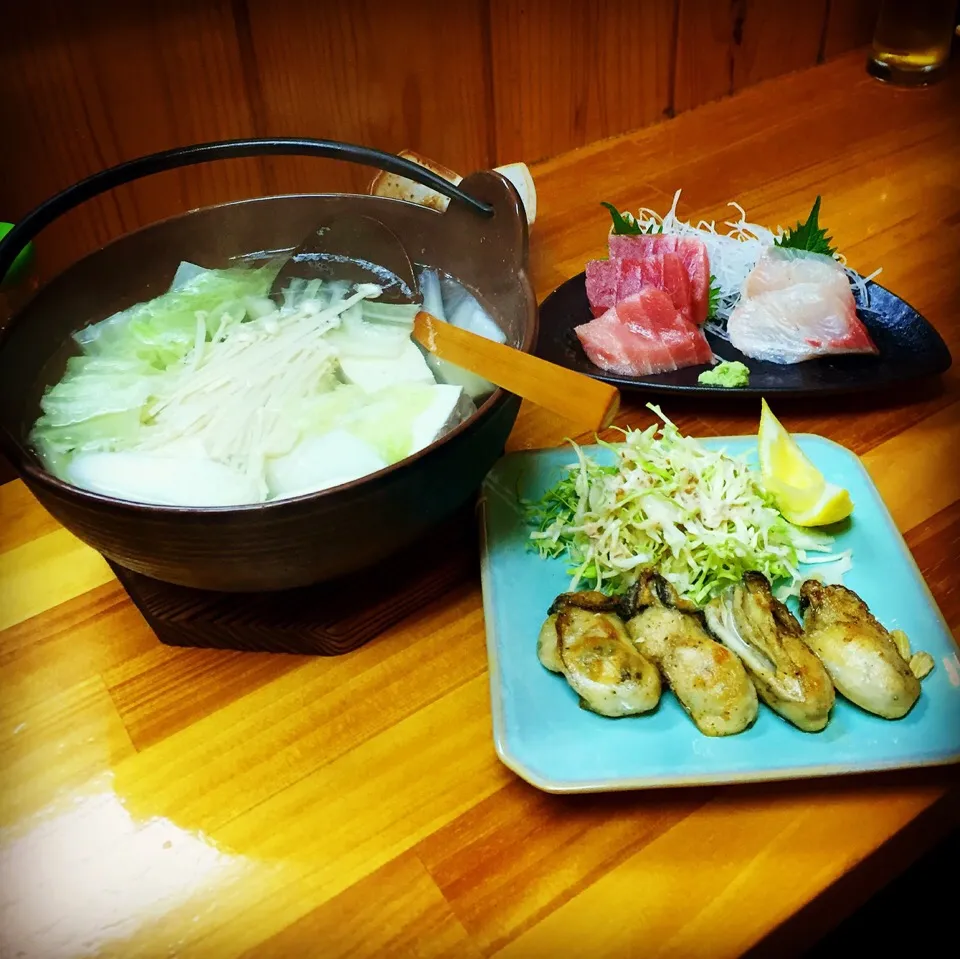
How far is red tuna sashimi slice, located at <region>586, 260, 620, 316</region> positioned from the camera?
1.57 metres

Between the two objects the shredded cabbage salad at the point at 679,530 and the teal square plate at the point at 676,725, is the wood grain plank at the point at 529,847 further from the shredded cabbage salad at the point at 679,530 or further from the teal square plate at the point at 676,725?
the shredded cabbage salad at the point at 679,530

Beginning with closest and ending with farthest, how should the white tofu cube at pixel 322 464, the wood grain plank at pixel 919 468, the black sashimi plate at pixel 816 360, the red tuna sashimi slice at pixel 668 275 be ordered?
the white tofu cube at pixel 322 464
the wood grain plank at pixel 919 468
the black sashimi plate at pixel 816 360
the red tuna sashimi slice at pixel 668 275

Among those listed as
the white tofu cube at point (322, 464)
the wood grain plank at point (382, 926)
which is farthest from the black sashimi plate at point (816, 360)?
the wood grain plank at point (382, 926)

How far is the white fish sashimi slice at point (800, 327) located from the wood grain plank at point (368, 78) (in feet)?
2.41

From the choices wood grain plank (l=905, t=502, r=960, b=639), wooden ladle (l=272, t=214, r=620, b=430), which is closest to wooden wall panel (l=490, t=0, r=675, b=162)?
wooden ladle (l=272, t=214, r=620, b=430)

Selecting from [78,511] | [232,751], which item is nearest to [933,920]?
[232,751]

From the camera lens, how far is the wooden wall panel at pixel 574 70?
1854mm

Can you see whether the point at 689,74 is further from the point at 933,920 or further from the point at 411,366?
the point at 933,920

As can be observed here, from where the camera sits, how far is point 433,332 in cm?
104

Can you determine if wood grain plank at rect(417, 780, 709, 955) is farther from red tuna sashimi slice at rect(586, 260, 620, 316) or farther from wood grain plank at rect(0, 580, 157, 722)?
red tuna sashimi slice at rect(586, 260, 620, 316)

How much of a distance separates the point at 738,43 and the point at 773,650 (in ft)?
5.70

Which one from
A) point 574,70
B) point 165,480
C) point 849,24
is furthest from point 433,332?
point 849,24

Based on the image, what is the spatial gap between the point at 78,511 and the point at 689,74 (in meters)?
1.81

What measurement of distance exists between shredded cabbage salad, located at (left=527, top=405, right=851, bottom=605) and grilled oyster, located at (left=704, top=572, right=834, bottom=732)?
0.18 feet
